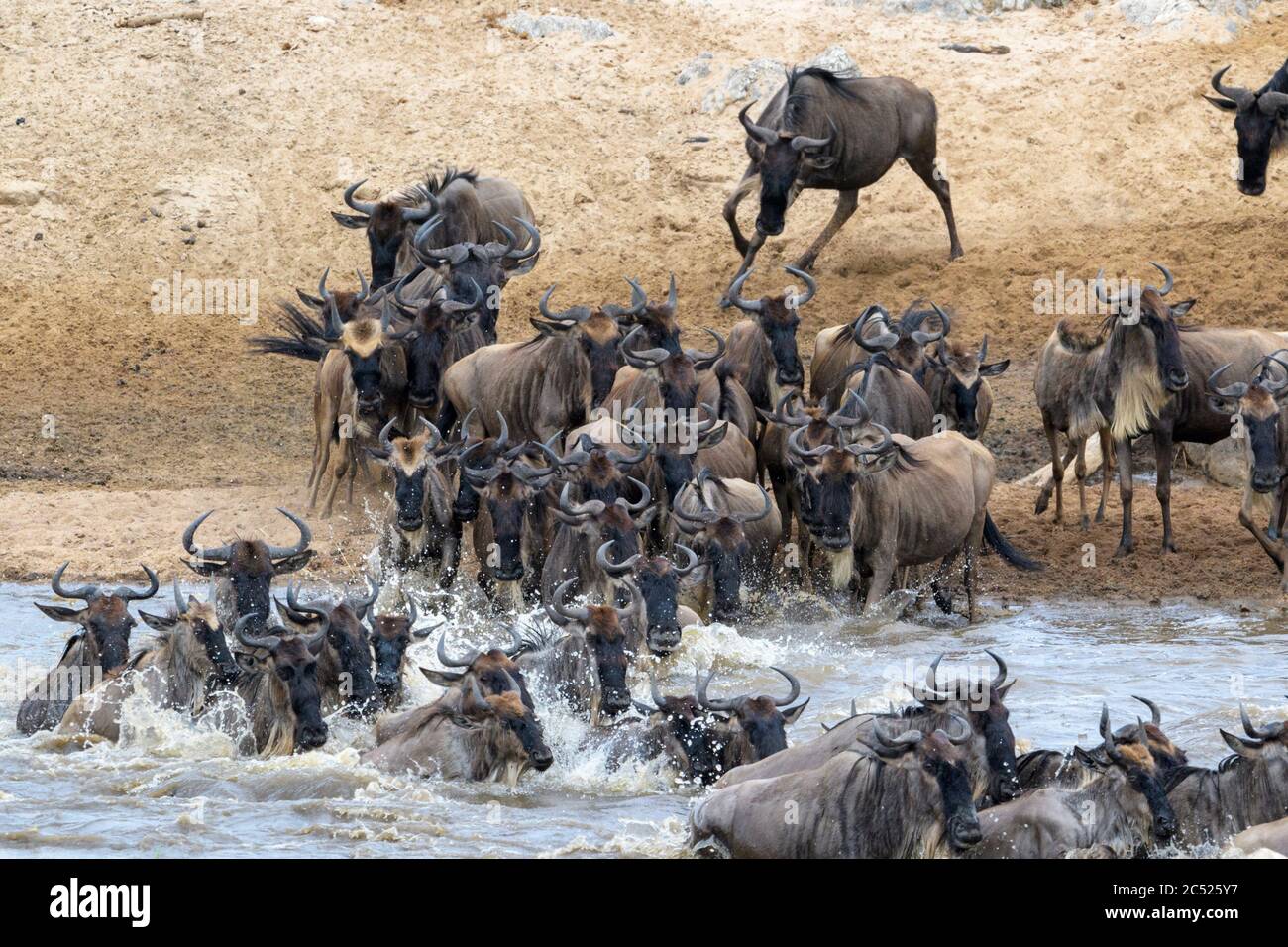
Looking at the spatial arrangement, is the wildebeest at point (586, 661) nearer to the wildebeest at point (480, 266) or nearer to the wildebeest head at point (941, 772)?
the wildebeest head at point (941, 772)

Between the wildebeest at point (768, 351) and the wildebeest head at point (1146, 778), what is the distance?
6.46m

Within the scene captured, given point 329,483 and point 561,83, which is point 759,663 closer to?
point 329,483

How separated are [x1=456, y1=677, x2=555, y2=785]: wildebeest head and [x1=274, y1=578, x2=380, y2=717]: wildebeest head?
0.87m

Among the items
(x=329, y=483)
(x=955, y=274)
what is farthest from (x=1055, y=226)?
(x=329, y=483)

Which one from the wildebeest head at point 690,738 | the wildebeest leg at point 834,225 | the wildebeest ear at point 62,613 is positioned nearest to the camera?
the wildebeest head at point 690,738

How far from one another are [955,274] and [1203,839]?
1183 cm

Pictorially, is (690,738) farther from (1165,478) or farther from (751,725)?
(1165,478)

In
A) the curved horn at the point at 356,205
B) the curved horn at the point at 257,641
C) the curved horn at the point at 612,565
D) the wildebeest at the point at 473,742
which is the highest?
the curved horn at the point at 356,205

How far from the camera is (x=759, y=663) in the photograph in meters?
11.9

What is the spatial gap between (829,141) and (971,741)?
36.1 feet

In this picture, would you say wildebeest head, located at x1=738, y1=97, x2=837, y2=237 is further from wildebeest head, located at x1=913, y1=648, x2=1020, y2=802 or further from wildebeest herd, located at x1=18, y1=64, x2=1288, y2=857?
wildebeest head, located at x1=913, y1=648, x2=1020, y2=802

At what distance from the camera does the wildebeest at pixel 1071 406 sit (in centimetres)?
1511

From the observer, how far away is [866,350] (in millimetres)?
14570

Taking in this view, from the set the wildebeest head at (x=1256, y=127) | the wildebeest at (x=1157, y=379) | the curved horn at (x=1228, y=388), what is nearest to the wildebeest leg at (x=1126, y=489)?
the wildebeest at (x=1157, y=379)
